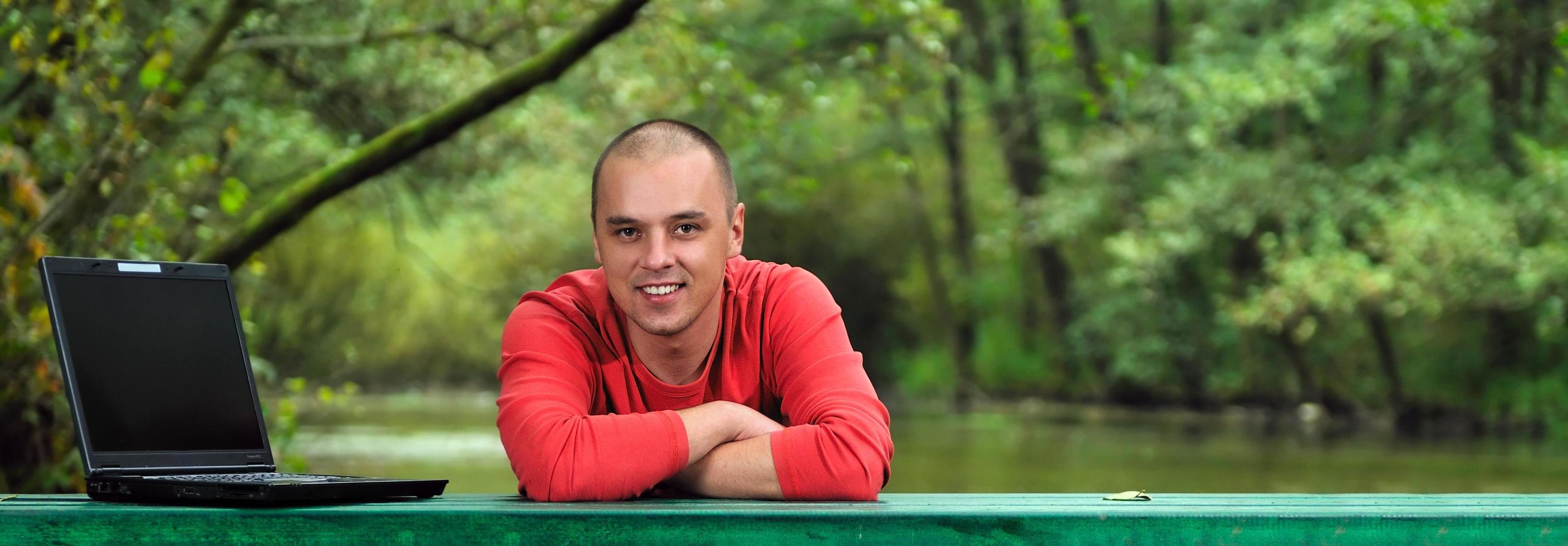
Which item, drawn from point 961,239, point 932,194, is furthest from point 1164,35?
point 932,194

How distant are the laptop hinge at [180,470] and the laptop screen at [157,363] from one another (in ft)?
0.11

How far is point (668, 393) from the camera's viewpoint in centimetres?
333

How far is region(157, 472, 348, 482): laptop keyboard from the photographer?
2.47 metres

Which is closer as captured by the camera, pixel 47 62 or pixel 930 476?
pixel 47 62

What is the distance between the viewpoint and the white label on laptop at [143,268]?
→ 9.12ft

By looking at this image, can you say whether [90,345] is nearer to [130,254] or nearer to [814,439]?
[814,439]

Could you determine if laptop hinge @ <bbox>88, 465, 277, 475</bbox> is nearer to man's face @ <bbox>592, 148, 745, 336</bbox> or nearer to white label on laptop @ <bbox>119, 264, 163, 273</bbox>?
white label on laptop @ <bbox>119, 264, 163, 273</bbox>

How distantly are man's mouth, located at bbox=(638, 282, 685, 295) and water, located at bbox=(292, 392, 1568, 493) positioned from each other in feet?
22.2

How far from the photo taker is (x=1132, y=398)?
29109 mm

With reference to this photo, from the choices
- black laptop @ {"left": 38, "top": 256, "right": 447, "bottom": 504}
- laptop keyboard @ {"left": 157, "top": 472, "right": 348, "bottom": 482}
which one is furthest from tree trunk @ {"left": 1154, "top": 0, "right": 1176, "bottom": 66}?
laptop keyboard @ {"left": 157, "top": 472, "right": 348, "bottom": 482}

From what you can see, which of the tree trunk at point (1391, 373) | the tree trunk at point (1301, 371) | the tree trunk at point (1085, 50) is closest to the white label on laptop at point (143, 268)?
the tree trunk at point (1391, 373)

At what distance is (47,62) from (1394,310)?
16.7 m

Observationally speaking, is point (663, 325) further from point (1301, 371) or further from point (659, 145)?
point (1301, 371)

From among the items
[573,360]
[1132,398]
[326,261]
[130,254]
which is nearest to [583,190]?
[1132,398]
